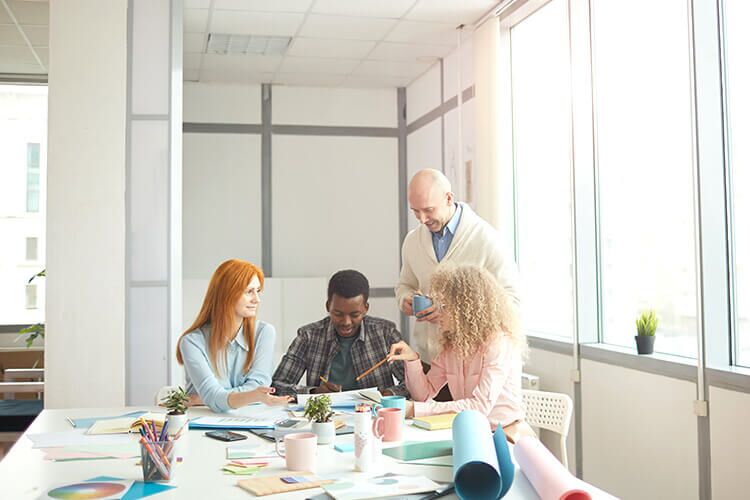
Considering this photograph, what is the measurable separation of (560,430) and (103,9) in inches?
133

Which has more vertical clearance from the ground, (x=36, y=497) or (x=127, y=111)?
(x=127, y=111)

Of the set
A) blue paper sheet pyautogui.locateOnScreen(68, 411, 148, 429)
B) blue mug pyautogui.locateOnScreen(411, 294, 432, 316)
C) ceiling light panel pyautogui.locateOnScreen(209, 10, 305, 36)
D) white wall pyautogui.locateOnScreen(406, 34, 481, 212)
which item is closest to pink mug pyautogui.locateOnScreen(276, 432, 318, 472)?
blue paper sheet pyautogui.locateOnScreen(68, 411, 148, 429)

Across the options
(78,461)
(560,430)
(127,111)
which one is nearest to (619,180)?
(560,430)

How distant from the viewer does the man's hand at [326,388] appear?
3237 mm

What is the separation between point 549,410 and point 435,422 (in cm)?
92

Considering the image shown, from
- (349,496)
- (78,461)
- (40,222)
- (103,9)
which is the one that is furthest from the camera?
(40,222)

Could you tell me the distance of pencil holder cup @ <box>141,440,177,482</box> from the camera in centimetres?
192

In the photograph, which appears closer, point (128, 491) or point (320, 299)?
point (128, 491)

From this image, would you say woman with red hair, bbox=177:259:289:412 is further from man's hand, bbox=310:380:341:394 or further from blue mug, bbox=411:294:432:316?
blue mug, bbox=411:294:432:316

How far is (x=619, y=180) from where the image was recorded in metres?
4.11

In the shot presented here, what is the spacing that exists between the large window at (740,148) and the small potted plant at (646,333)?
496 millimetres

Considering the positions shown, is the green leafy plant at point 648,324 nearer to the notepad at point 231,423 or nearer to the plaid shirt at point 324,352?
the plaid shirt at point 324,352

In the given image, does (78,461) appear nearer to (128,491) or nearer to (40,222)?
(128,491)

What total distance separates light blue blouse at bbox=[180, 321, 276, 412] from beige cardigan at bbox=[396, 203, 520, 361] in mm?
716
